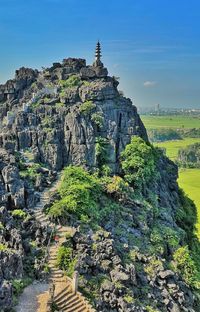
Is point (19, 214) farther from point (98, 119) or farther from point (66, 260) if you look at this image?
point (98, 119)

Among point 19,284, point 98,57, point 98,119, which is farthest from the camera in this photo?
point 98,57

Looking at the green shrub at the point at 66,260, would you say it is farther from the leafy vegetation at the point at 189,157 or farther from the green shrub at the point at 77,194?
the leafy vegetation at the point at 189,157

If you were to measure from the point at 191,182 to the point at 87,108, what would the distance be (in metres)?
84.6

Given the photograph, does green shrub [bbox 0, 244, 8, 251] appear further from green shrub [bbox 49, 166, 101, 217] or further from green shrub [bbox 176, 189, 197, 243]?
green shrub [bbox 176, 189, 197, 243]

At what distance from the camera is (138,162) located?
45.3 meters

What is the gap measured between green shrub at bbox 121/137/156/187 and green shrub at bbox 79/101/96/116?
16.2 feet

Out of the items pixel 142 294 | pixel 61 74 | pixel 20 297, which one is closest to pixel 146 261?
pixel 142 294

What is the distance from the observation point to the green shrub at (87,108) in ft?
155

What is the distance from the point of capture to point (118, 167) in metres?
46.1

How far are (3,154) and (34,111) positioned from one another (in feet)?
28.9

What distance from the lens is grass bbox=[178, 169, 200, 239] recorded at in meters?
113

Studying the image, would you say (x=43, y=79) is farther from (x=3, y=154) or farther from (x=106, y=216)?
(x=106, y=216)

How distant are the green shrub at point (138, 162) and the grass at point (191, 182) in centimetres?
5928

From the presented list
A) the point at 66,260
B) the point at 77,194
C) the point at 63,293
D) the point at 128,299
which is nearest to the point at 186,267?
the point at 128,299
